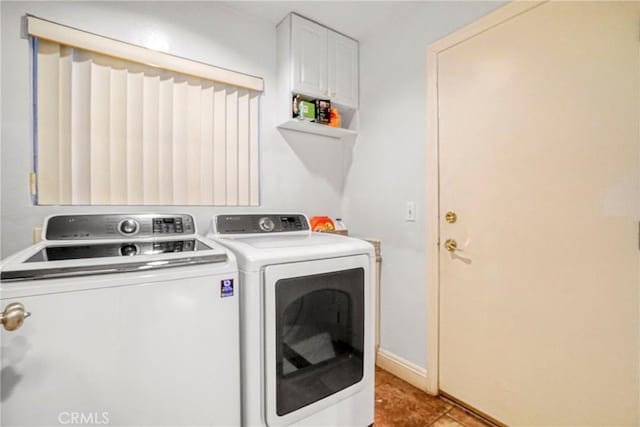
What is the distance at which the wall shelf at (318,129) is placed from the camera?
2.06 metres

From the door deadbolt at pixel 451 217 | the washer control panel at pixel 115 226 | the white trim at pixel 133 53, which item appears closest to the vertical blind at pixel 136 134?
the white trim at pixel 133 53

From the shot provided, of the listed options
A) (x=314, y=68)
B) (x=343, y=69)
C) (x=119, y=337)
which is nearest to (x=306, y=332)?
(x=119, y=337)

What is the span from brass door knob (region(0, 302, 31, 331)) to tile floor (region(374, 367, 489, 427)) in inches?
61.2

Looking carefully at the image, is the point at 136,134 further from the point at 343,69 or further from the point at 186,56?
the point at 343,69

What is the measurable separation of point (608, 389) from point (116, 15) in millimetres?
2907

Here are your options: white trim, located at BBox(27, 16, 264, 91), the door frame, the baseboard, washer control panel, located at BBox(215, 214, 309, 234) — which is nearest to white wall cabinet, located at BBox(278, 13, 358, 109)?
white trim, located at BBox(27, 16, 264, 91)

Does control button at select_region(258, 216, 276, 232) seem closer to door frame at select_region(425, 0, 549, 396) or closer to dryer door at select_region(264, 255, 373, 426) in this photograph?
dryer door at select_region(264, 255, 373, 426)

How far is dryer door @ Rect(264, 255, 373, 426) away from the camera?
1.12m

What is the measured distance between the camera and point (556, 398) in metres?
1.30

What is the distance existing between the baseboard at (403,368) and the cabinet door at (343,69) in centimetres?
187

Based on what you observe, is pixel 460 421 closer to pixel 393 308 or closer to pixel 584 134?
pixel 393 308

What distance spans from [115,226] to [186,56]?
3.64 ft

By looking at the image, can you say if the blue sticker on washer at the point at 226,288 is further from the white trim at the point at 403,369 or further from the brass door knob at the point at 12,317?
the white trim at the point at 403,369

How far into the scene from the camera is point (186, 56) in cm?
179
